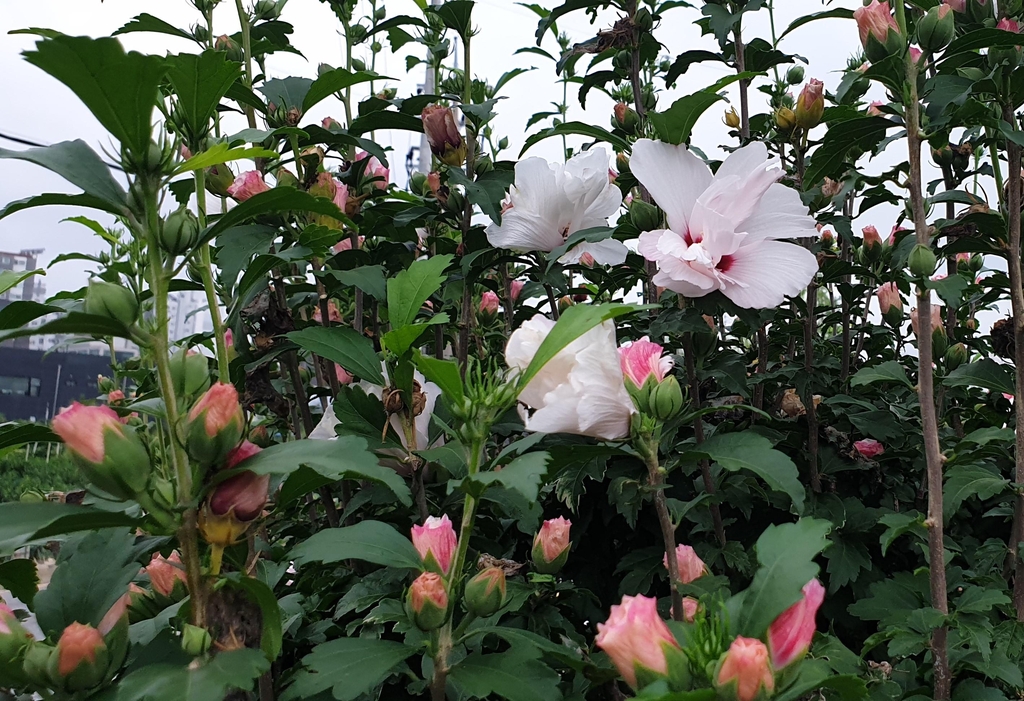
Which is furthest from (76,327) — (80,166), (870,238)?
(870,238)

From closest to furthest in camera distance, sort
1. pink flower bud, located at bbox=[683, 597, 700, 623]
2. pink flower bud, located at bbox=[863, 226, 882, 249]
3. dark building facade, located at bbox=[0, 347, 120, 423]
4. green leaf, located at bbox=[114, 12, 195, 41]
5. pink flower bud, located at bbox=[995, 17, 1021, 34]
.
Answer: pink flower bud, located at bbox=[683, 597, 700, 623], pink flower bud, located at bbox=[995, 17, 1021, 34], green leaf, located at bbox=[114, 12, 195, 41], pink flower bud, located at bbox=[863, 226, 882, 249], dark building facade, located at bbox=[0, 347, 120, 423]

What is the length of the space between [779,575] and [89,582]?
46 cm

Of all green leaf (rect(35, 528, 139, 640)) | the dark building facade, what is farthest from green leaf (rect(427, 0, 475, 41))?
the dark building facade

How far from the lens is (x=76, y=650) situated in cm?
46

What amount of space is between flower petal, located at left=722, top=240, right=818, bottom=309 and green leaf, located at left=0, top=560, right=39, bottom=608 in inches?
24.0

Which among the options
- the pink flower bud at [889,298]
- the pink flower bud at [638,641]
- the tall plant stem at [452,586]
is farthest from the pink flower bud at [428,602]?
the pink flower bud at [889,298]

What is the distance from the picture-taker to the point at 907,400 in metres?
1.04

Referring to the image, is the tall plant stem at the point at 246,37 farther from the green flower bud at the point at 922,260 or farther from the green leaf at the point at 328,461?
the green flower bud at the point at 922,260

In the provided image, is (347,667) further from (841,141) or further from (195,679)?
(841,141)

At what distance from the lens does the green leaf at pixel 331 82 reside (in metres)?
0.81

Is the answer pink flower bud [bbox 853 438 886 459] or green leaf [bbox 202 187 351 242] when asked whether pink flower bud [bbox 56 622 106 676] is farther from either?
pink flower bud [bbox 853 438 886 459]

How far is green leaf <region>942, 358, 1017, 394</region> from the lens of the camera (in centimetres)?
80

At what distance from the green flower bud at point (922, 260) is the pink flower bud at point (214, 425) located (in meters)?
0.60

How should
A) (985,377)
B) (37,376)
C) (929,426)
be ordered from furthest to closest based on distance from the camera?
(37,376) < (985,377) < (929,426)
